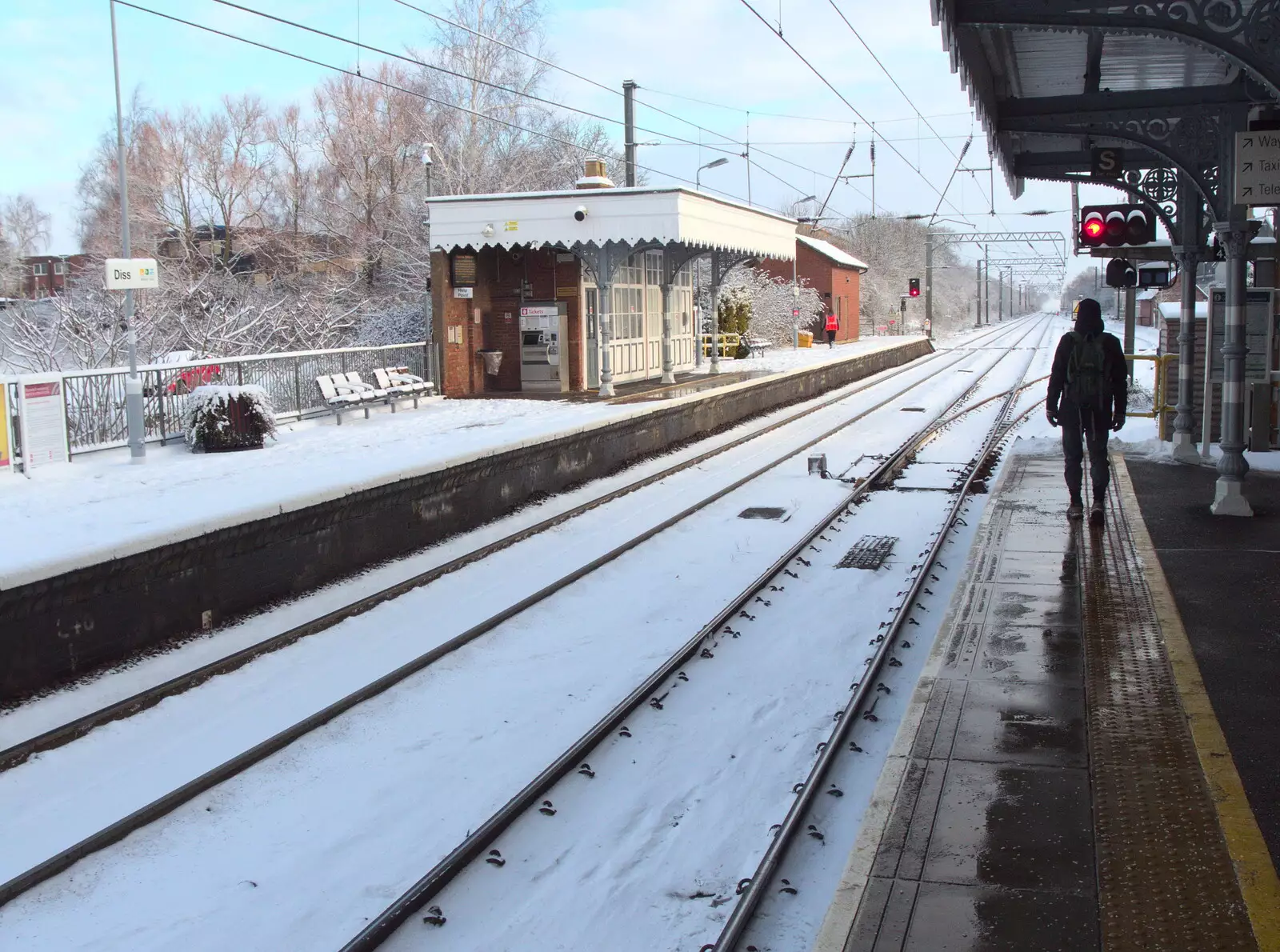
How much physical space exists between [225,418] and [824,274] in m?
41.3

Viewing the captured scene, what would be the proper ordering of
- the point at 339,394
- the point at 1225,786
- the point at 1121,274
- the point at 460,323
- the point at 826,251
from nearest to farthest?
the point at 1225,786, the point at 1121,274, the point at 339,394, the point at 460,323, the point at 826,251

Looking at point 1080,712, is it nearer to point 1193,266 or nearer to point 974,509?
point 974,509

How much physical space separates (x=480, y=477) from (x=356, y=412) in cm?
830

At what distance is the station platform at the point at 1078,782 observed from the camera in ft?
11.9

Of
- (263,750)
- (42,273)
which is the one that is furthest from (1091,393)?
(42,273)

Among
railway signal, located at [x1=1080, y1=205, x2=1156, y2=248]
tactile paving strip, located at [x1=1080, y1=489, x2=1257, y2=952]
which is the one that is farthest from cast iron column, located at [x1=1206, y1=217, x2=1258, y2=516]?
tactile paving strip, located at [x1=1080, y1=489, x2=1257, y2=952]

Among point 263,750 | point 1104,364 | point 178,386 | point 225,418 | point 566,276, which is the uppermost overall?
point 566,276

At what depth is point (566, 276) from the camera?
76.0 ft

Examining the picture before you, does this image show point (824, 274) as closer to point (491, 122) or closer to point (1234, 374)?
point (491, 122)

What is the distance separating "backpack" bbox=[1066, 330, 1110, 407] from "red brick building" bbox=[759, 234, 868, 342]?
132 feet

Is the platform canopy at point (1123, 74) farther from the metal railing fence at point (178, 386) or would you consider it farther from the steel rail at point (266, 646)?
the metal railing fence at point (178, 386)

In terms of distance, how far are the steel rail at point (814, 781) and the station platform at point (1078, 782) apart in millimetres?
434

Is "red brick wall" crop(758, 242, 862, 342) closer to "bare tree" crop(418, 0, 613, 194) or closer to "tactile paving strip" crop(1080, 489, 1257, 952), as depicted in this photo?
"bare tree" crop(418, 0, 613, 194)

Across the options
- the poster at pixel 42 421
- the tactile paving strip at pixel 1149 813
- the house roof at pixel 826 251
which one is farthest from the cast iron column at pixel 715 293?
the house roof at pixel 826 251
